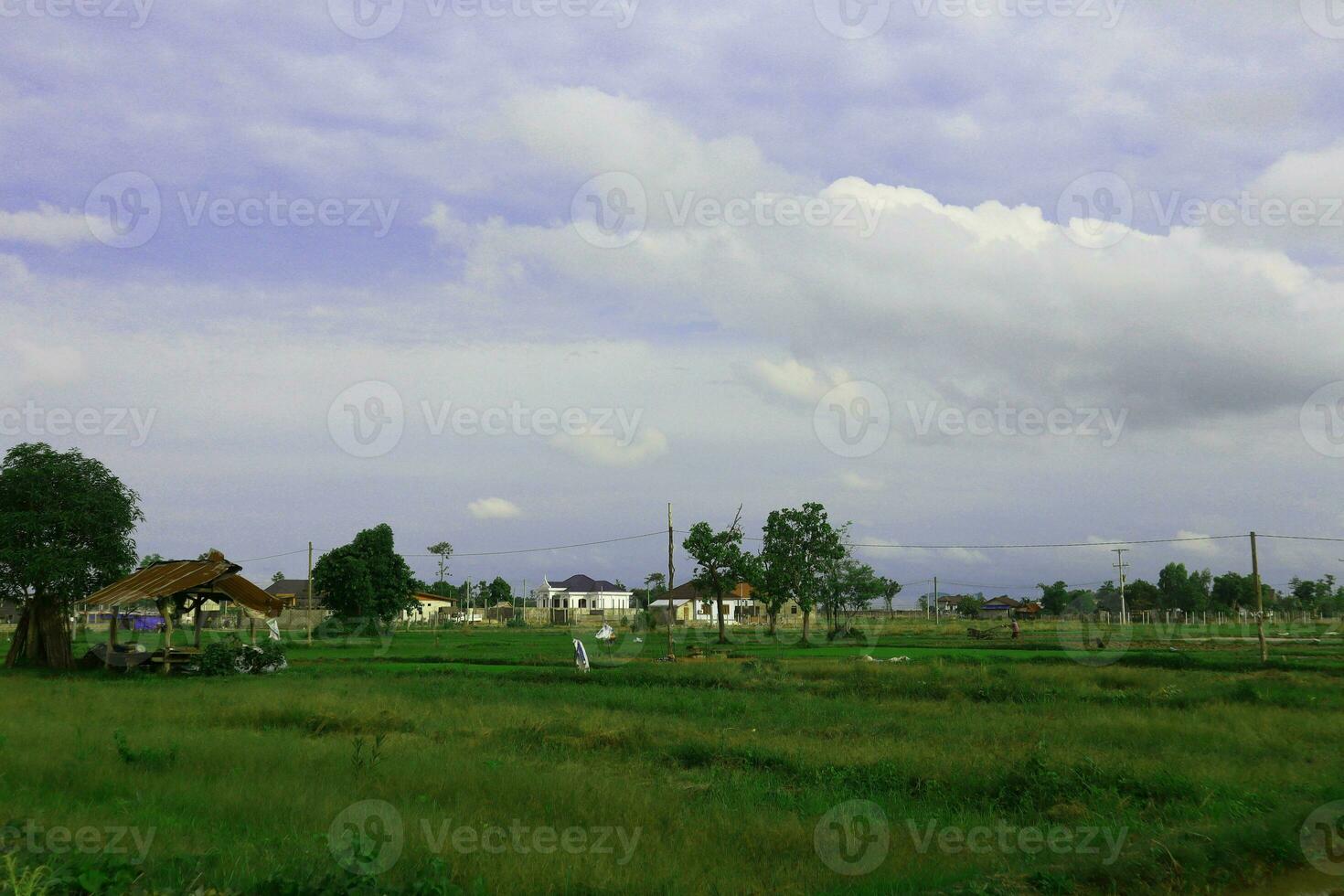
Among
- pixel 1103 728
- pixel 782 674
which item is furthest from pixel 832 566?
pixel 1103 728

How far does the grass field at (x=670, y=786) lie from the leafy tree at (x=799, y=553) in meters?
38.8

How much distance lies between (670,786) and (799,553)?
54.2 metres

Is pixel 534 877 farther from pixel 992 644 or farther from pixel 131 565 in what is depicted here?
pixel 992 644

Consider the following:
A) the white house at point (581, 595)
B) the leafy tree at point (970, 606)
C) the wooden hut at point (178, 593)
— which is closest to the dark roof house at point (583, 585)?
the white house at point (581, 595)

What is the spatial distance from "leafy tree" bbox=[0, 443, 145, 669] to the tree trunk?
32 mm

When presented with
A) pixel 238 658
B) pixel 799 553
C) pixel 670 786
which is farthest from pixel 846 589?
pixel 670 786

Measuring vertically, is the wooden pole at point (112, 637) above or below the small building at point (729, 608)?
above

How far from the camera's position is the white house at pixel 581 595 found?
134m

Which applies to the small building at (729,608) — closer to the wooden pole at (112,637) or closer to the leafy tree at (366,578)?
the leafy tree at (366,578)

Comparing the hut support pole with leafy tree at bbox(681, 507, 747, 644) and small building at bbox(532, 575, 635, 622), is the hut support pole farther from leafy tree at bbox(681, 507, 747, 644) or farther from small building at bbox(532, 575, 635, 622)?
small building at bbox(532, 575, 635, 622)

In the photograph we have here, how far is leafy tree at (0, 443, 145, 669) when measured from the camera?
31766 millimetres

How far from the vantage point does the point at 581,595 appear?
135375 mm

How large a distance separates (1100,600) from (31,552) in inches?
4528

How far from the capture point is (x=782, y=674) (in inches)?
1213
